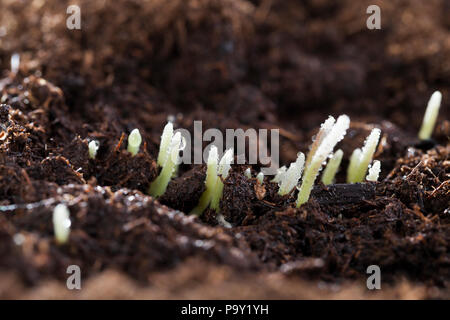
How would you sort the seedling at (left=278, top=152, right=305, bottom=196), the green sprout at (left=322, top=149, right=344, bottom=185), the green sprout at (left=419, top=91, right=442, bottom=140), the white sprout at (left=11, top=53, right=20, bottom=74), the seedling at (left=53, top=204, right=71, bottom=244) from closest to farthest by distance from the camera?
the seedling at (left=53, top=204, right=71, bottom=244) < the seedling at (left=278, top=152, right=305, bottom=196) < the green sprout at (left=322, top=149, right=344, bottom=185) < the green sprout at (left=419, top=91, right=442, bottom=140) < the white sprout at (left=11, top=53, right=20, bottom=74)

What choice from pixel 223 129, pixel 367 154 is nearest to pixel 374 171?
pixel 367 154

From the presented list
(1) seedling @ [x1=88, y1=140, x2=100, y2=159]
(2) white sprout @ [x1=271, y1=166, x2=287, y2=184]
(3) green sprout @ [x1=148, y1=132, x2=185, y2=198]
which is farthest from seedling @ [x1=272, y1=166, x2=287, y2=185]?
(1) seedling @ [x1=88, y1=140, x2=100, y2=159]

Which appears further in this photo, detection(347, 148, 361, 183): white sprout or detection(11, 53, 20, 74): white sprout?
detection(11, 53, 20, 74): white sprout

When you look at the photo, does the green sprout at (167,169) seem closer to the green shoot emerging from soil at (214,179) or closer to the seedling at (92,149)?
the green shoot emerging from soil at (214,179)

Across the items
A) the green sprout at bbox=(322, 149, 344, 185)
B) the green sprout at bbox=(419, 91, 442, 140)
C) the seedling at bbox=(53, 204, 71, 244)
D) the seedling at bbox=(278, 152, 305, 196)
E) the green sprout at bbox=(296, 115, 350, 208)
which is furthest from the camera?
the green sprout at bbox=(419, 91, 442, 140)

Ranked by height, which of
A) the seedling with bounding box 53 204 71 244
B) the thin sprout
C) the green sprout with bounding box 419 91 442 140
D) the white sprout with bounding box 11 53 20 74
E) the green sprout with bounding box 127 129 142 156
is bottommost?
the seedling with bounding box 53 204 71 244

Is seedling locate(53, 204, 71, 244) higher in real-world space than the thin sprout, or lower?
lower

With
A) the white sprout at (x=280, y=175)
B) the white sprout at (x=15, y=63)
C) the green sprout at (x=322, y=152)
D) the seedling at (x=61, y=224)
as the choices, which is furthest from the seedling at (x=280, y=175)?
the white sprout at (x=15, y=63)

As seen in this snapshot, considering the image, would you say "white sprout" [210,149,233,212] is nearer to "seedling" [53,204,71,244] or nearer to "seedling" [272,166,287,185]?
"seedling" [272,166,287,185]
